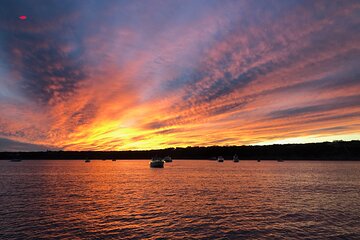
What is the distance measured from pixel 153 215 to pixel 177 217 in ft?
10.2

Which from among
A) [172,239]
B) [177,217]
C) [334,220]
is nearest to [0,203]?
[177,217]

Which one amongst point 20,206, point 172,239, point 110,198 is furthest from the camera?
point 110,198

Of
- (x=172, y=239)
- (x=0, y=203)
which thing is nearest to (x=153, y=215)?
(x=172, y=239)

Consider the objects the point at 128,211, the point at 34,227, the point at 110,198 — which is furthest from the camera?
the point at 110,198

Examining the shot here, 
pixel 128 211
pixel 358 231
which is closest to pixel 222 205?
pixel 128 211

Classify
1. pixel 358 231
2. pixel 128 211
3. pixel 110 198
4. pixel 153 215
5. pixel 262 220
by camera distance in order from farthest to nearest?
pixel 110 198
pixel 128 211
pixel 153 215
pixel 262 220
pixel 358 231

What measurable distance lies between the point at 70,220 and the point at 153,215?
9.43 meters

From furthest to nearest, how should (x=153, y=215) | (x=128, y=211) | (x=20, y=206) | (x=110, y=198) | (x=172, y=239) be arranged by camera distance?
(x=110, y=198)
(x=20, y=206)
(x=128, y=211)
(x=153, y=215)
(x=172, y=239)

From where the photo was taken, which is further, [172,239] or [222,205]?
[222,205]

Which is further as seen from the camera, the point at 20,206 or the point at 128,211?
the point at 20,206

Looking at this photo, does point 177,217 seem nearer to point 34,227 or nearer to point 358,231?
point 34,227

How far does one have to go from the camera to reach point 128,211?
37156 millimetres

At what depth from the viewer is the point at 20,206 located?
4059cm

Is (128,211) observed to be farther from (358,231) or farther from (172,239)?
(358,231)
